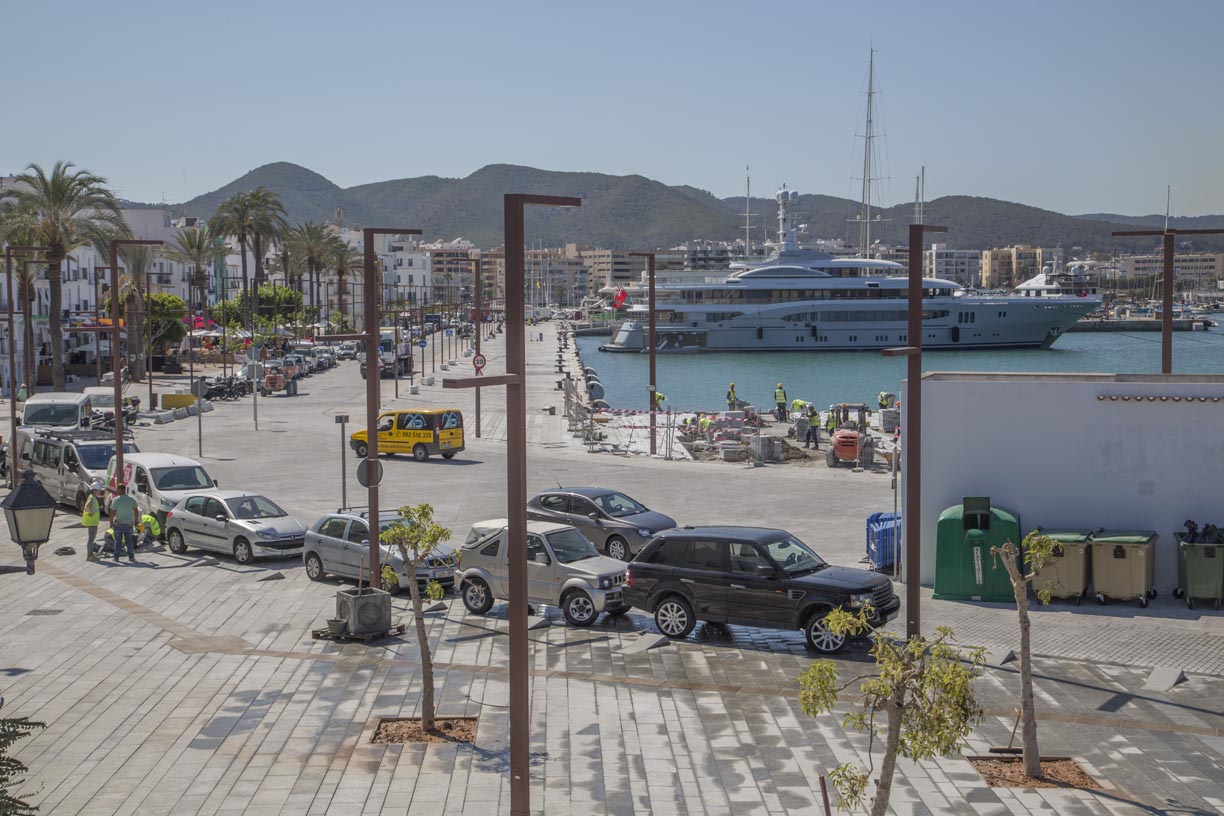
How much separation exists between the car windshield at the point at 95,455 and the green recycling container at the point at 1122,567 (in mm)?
21518

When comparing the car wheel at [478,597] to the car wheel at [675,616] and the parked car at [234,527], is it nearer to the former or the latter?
the car wheel at [675,616]

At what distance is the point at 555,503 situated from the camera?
74.8 ft

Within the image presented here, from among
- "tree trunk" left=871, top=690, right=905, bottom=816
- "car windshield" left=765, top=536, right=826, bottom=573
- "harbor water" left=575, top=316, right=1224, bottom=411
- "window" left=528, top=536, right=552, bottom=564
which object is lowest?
"harbor water" left=575, top=316, right=1224, bottom=411

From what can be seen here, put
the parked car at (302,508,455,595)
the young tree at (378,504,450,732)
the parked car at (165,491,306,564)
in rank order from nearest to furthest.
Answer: the young tree at (378,504,450,732), the parked car at (302,508,455,595), the parked car at (165,491,306,564)

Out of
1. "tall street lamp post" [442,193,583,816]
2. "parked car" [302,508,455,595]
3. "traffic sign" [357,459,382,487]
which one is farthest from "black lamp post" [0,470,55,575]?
"tall street lamp post" [442,193,583,816]

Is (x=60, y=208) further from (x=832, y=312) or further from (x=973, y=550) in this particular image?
(x=832, y=312)

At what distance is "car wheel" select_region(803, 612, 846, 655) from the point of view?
1523 cm

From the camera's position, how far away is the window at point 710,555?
1617 centimetres

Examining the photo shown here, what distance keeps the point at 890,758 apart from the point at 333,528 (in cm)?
1388

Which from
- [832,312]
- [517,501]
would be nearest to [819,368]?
[832,312]

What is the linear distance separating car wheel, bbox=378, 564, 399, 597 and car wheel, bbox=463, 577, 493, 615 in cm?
113

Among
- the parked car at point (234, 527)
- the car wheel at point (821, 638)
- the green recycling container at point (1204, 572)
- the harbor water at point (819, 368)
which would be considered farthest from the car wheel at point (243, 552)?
the harbor water at point (819, 368)

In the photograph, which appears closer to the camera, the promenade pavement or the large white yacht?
the promenade pavement

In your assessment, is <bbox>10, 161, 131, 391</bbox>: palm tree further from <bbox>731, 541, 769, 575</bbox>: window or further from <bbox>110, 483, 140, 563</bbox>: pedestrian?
<bbox>731, 541, 769, 575</bbox>: window
